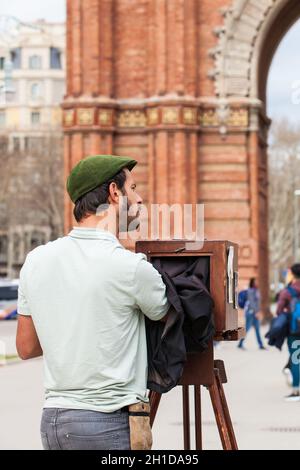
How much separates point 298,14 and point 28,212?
5048cm

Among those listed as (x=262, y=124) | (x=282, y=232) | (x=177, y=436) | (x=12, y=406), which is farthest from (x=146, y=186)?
(x=282, y=232)

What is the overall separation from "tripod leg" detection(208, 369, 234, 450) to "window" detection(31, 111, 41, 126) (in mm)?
100385

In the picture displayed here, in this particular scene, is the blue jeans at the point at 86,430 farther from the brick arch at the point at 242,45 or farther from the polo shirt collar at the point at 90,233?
the brick arch at the point at 242,45

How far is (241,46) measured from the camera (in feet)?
109

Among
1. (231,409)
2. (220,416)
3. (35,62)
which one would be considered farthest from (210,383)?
(35,62)

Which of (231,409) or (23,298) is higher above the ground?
(23,298)

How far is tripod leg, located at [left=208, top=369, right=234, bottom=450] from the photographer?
541 cm

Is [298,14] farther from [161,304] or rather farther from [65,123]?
[161,304]

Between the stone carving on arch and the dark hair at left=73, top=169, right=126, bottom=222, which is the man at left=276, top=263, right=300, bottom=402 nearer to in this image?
the dark hair at left=73, top=169, right=126, bottom=222

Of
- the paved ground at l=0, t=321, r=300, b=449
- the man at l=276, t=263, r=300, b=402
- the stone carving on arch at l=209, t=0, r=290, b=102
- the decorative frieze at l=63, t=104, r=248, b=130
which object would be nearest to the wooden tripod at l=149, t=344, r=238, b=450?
the paved ground at l=0, t=321, r=300, b=449

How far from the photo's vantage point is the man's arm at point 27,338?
15.3ft

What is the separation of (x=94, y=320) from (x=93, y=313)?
0.03m

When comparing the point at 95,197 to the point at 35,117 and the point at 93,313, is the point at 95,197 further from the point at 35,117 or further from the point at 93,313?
the point at 35,117

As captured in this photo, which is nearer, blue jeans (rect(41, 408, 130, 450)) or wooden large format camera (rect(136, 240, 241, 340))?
blue jeans (rect(41, 408, 130, 450))
